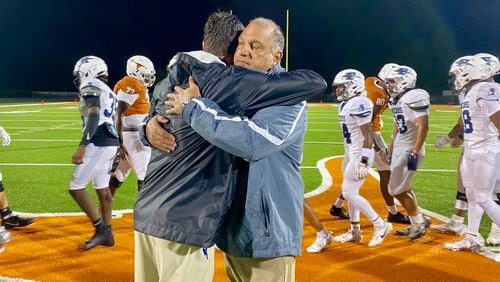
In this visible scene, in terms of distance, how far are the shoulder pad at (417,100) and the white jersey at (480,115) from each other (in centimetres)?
49

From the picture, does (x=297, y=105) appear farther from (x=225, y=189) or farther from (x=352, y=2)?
(x=352, y=2)

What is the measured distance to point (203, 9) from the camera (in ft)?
230

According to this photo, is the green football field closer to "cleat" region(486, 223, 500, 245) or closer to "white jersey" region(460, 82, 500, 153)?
"cleat" region(486, 223, 500, 245)

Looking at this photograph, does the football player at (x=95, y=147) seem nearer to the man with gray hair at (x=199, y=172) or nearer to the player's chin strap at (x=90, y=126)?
the player's chin strap at (x=90, y=126)

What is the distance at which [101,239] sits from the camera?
4.78 m

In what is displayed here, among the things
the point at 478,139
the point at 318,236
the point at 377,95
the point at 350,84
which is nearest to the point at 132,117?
the point at 350,84

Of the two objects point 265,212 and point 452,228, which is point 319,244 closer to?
point 452,228

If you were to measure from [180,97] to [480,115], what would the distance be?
13.5 feet

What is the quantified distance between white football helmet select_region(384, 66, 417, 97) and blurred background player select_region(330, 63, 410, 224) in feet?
0.39

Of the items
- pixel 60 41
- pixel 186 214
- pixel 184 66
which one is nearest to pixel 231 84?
pixel 184 66

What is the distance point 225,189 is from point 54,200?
19.0ft

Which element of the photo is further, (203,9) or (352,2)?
(203,9)

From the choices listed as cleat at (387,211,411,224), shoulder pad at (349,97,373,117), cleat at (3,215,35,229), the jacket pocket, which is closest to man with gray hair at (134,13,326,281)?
the jacket pocket

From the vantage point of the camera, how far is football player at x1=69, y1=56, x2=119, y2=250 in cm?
466
